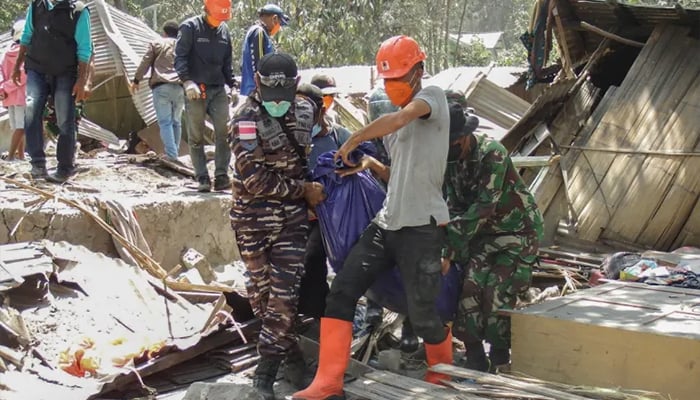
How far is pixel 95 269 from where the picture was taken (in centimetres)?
562

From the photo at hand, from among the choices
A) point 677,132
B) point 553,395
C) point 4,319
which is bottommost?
point 4,319

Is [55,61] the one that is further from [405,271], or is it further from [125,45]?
[125,45]

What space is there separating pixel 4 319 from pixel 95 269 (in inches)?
39.3

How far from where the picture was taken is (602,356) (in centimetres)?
394

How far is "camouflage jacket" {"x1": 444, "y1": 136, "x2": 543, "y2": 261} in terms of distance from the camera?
171 inches

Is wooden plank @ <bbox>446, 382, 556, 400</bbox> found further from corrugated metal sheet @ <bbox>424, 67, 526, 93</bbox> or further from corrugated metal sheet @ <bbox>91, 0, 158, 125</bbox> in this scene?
corrugated metal sheet @ <bbox>91, 0, 158, 125</bbox>

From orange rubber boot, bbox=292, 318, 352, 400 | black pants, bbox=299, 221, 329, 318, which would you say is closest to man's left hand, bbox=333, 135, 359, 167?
black pants, bbox=299, 221, 329, 318

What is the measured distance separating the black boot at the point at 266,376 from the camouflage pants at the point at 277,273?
0.05 metres

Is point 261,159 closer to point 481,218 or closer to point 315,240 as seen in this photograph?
point 315,240

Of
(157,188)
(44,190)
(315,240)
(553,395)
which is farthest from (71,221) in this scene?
(553,395)

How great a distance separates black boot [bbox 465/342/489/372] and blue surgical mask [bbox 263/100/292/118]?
66.4 inches

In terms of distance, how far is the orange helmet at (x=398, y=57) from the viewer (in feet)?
12.8

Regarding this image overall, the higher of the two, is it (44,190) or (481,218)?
(481,218)

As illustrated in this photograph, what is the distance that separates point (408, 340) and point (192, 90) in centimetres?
315
